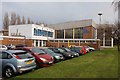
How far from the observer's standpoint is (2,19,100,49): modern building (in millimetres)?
57375

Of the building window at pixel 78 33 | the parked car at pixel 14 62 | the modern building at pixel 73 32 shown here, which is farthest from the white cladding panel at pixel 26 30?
the parked car at pixel 14 62

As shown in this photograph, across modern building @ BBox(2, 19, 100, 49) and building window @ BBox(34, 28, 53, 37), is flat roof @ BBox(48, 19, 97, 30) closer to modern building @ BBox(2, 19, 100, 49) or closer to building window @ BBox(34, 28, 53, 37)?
modern building @ BBox(2, 19, 100, 49)

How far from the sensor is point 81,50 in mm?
29188

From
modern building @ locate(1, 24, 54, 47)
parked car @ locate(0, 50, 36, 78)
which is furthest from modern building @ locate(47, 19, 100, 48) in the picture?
parked car @ locate(0, 50, 36, 78)

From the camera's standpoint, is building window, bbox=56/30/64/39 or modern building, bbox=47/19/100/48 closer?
modern building, bbox=47/19/100/48

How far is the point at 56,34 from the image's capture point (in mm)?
75562

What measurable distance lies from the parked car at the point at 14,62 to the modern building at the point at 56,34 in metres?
38.9

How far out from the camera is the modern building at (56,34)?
57.4 meters

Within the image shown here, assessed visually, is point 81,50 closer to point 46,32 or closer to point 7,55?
point 7,55

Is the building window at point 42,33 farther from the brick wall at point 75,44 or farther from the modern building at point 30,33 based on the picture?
the brick wall at point 75,44

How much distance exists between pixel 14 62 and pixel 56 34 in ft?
214

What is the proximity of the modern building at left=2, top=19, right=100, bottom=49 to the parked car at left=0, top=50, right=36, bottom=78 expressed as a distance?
38923 millimetres

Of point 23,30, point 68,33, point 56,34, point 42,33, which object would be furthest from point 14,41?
point 56,34

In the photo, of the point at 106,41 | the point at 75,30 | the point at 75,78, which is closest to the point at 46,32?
the point at 75,30
